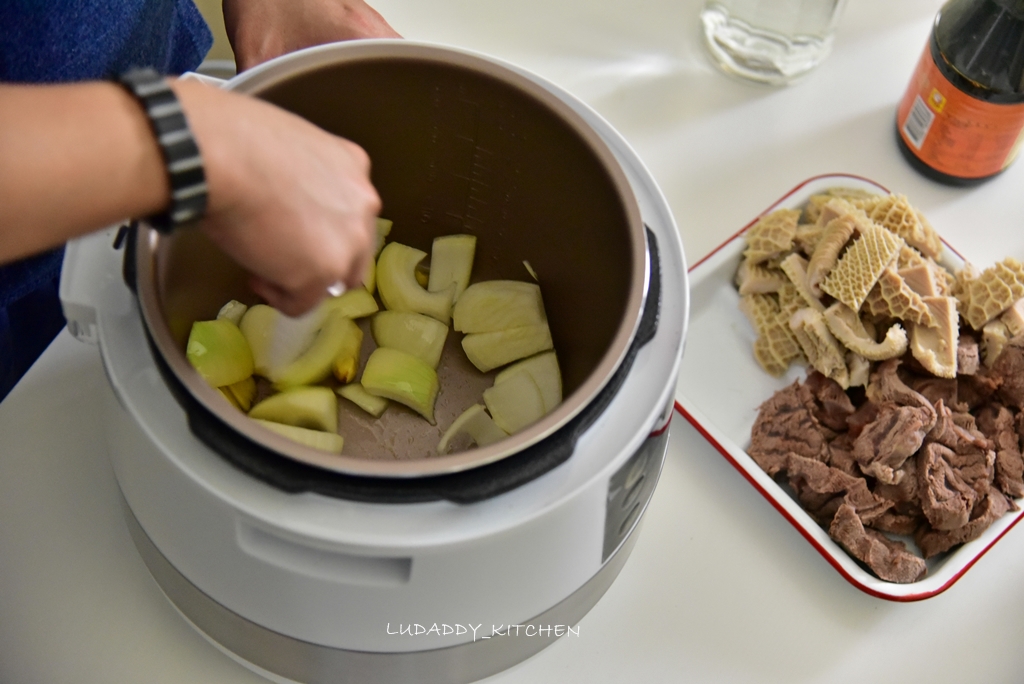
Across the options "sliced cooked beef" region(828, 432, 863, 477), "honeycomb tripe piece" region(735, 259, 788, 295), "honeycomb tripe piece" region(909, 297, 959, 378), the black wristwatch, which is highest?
the black wristwatch

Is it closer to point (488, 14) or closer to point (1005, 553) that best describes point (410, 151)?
point (488, 14)

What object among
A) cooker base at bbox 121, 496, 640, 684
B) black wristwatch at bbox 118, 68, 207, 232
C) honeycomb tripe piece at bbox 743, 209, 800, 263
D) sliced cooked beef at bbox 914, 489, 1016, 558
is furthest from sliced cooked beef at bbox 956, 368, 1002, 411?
black wristwatch at bbox 118, 68, 207, 232

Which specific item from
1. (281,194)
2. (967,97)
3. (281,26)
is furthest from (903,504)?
(281,26)

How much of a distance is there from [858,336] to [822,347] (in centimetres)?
4

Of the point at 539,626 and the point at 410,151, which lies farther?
the point at 410,151

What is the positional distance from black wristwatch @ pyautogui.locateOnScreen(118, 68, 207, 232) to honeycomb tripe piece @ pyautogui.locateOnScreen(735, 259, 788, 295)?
2.12ft

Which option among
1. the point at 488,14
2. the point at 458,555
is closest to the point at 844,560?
the point at 458,555

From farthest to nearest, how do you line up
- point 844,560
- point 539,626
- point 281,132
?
point 844,560, point 539,626, point 281,132

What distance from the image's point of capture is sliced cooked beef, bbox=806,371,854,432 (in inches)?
34.7

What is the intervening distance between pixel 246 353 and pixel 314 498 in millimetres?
260

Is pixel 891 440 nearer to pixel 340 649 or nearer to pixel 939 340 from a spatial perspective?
pixel 939 340

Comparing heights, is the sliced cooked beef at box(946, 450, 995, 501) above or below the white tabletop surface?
above

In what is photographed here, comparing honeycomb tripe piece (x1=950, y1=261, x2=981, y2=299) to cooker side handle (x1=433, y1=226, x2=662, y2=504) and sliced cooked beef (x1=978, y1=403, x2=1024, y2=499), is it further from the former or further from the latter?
cooker side handle (x1=433, y1=226, x2=662, y2=504)

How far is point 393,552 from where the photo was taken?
1.75ft
